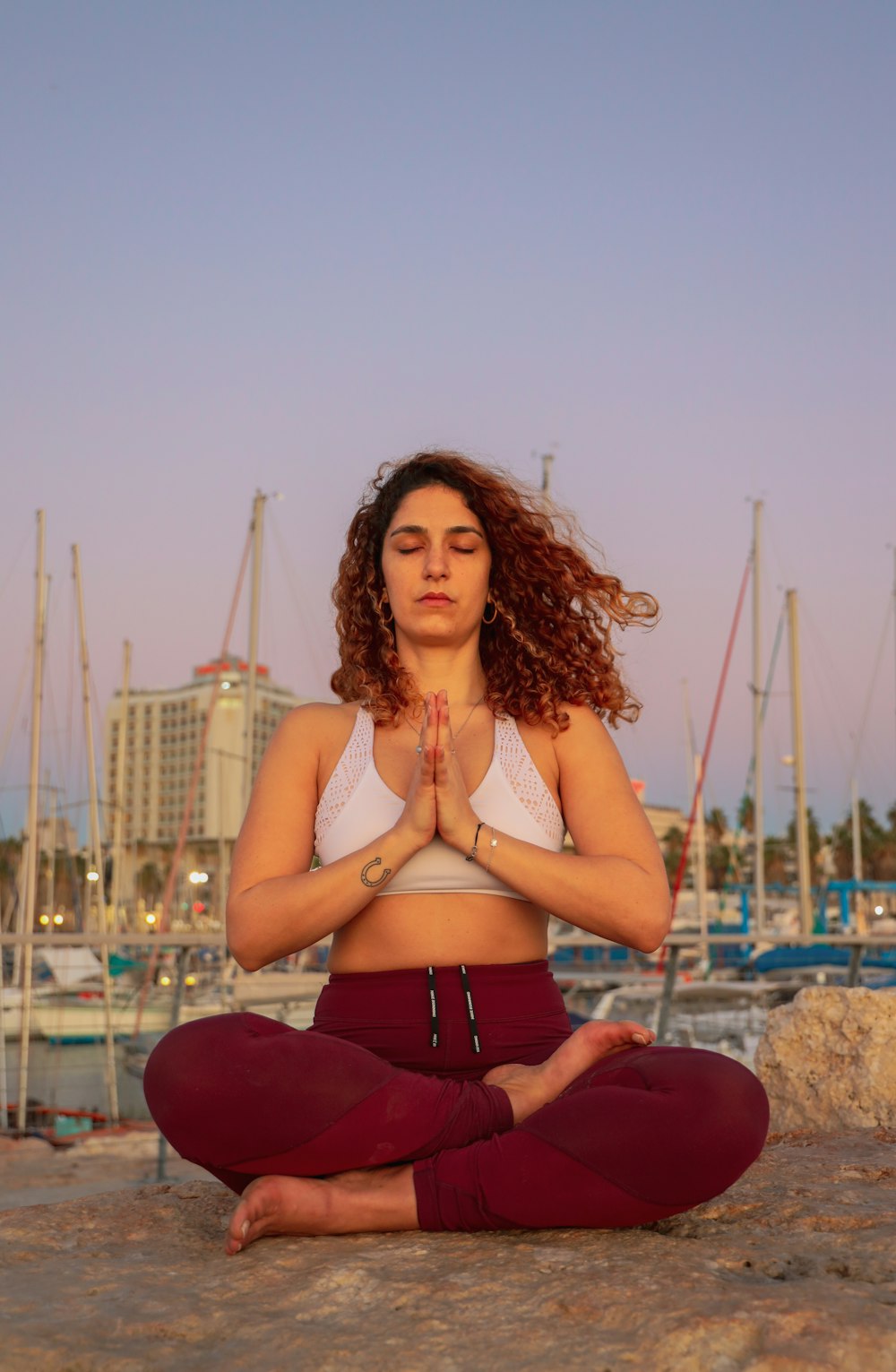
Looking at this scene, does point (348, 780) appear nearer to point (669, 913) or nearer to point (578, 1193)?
point (669, 913)

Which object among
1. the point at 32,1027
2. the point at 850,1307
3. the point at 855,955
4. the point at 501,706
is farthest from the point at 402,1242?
the point at 32,1027

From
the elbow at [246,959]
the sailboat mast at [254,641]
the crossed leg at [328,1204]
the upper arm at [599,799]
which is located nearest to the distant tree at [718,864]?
the sailboat mast at [254,641]

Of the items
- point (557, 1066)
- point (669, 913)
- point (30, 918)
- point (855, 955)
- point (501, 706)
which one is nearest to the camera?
point (557, 1066)

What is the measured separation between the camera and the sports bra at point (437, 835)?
272 centimetres

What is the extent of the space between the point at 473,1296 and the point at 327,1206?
1.44 ft

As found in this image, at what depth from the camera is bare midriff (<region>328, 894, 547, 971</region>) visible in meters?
2.66

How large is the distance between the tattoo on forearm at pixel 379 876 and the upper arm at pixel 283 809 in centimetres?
25

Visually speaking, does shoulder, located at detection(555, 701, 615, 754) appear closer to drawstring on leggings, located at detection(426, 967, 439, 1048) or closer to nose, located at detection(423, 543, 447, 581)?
nose, located at detection(423, 543, 447, 581)

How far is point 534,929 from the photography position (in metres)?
2.81

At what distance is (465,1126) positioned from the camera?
7.36ft

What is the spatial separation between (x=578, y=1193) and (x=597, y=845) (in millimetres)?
921

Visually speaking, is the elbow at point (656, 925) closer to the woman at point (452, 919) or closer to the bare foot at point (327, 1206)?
the woman at point (452, 919)

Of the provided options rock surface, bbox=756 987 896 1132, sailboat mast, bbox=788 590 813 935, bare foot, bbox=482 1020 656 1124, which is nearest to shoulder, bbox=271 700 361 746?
bare foot, bbox=482 1020 656 1124

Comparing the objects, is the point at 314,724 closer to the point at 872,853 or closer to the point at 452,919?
the point at 452,919
